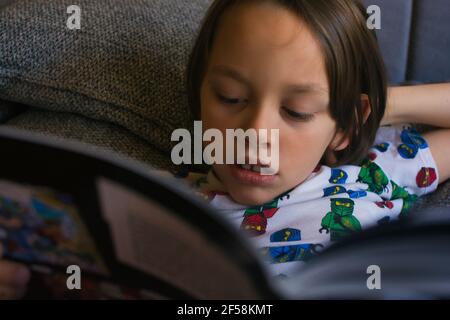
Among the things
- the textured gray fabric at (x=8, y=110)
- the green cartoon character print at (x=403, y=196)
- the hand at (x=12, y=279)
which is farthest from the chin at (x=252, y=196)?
the textured gray fabric at (x=8, y=110)

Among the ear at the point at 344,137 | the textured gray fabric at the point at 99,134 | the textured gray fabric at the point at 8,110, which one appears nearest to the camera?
the ear at the point at 344,137

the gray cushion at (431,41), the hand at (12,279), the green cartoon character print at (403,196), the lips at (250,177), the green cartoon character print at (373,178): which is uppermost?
the gray cushion at (431,41)

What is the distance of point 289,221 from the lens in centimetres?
74

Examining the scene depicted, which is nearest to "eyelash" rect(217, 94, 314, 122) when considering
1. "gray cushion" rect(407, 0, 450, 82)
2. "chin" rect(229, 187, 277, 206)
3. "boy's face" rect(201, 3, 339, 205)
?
"boy's face" rect(201, 3, 339, 205)

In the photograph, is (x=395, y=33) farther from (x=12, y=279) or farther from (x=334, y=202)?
(x=12, y=279)

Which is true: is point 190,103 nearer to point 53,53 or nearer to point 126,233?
point 53,53

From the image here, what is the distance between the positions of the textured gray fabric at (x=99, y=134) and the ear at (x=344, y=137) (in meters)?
0.27

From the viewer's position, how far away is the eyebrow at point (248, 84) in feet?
2.22

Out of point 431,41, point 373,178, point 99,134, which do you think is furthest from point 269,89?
point 431,41

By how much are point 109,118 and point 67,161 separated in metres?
0.56

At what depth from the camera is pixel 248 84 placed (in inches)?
26.6

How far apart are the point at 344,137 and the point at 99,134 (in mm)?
408

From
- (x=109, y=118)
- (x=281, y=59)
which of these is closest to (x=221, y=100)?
(x=281, y=59)

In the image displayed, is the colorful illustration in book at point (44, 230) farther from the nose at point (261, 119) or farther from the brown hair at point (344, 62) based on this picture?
the brown hair at point (344, 62)
